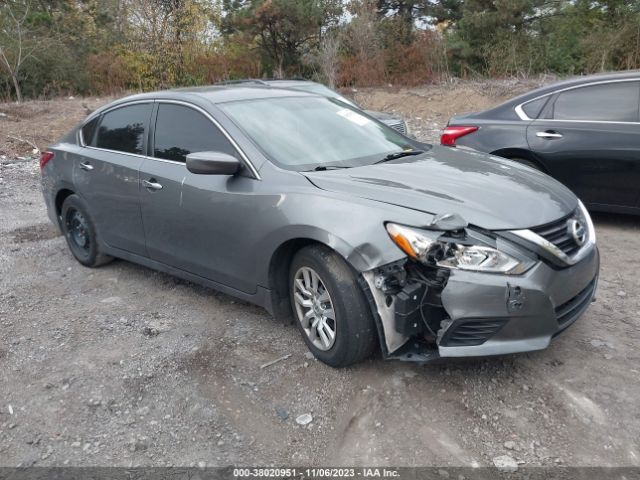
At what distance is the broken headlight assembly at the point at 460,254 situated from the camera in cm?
295

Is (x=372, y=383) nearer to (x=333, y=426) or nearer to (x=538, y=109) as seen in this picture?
(x=333, y=426)

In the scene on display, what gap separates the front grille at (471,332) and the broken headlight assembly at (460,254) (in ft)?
Answer: 0.86

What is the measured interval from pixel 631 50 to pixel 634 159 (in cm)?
1158

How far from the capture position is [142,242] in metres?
4.58

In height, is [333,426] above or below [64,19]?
below

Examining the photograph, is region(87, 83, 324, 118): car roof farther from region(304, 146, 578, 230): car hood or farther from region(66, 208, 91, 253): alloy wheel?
region(66, 208, 91, 253): alloy wheel

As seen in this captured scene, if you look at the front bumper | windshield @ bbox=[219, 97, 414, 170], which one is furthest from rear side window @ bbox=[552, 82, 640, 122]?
the front bumper

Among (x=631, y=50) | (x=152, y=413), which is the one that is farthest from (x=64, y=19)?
(x=152, y=413)

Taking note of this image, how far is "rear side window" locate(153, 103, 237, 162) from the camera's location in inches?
158

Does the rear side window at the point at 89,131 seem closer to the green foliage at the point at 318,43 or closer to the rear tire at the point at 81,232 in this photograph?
the rear tire at the point at 81,232

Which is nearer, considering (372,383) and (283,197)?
(372,383)

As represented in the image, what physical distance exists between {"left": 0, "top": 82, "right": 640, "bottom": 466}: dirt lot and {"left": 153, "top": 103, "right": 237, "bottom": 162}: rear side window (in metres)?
1.17

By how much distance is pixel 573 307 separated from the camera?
3250 mm

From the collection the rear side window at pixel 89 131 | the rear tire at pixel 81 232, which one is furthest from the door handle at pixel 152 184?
the rear side window at pixel 89 131
